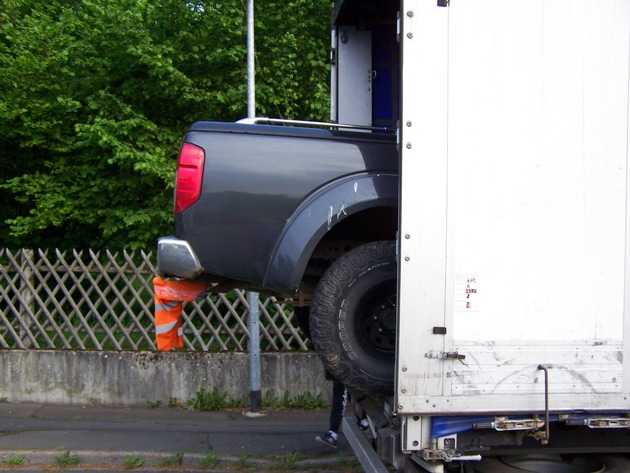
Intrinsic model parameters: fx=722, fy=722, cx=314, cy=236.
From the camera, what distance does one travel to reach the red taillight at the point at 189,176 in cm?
355

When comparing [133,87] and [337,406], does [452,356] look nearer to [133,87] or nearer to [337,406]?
[337,406]

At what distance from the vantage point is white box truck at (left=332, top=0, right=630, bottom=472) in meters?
3.22

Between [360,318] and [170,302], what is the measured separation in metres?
1.03

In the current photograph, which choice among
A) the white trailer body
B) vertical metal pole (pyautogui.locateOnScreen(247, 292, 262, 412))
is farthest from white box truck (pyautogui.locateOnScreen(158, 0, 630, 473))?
vertical metal pole (pyautogui.locateOnScreen(247, 292, 262, 412))

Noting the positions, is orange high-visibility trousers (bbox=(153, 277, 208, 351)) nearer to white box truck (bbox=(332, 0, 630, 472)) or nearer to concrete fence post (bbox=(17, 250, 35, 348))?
white box truck (bbox=(332, 0, 630, 472))

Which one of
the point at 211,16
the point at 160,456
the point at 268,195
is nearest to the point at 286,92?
the point at 211,16

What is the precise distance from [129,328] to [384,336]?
15.9 ft

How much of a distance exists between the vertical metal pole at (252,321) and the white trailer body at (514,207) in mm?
3997

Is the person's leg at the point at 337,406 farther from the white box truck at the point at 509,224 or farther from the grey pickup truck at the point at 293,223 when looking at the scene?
the white box truck at the point at 509,224

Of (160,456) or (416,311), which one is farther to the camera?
(160,456)

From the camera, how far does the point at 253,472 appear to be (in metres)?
5.94

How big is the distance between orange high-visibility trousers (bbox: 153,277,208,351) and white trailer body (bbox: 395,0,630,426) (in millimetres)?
1233

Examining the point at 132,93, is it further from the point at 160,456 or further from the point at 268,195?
the point at 268,195

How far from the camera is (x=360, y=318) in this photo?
3.64 m
